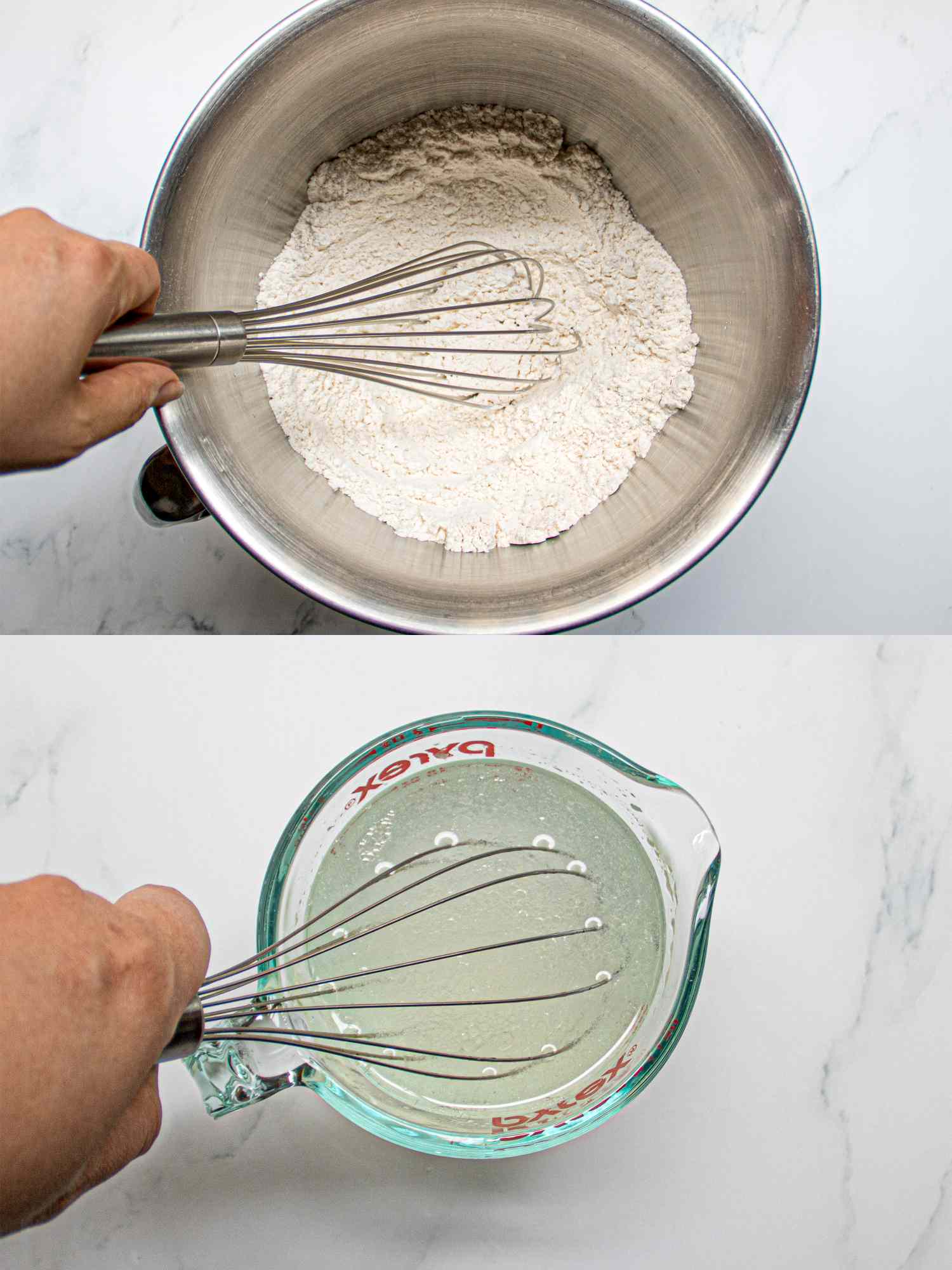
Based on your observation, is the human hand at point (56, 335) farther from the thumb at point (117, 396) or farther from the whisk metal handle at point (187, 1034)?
the whisk metal handle at point (187, 1034)

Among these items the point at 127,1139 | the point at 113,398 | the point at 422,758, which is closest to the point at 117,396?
the point at 113,398

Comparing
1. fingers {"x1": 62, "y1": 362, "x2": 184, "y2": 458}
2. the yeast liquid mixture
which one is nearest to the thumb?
fingers {"x1": 62, "y1": 362, "x2": 184, "y2": 458}

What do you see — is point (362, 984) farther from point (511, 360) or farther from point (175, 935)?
point (511, 360)

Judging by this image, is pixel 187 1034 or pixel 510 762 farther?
pixel 510 762

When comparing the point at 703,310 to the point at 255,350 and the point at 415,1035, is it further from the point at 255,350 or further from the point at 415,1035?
the point at 415,1035

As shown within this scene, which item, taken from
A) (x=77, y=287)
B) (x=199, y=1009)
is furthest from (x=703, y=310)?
(x=199, y=1009)
